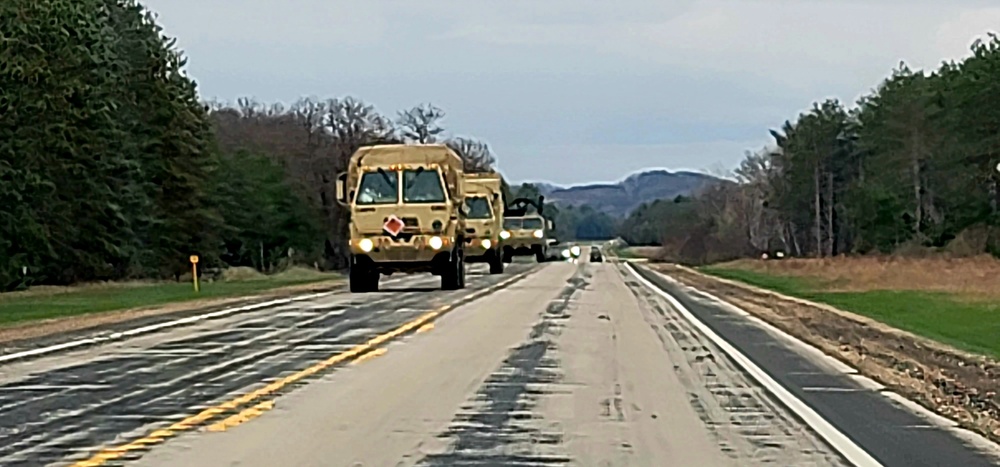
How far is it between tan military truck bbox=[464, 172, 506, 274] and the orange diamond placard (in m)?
16.2

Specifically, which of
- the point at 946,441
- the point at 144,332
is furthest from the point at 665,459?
the point at 144,332

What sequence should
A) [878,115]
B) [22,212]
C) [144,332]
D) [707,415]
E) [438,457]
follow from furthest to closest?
[878,115]
[22,212]
[144,332]
[707,415]
[438,457]

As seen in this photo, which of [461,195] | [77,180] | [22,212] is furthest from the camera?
[77,180]

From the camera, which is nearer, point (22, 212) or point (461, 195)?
point (461, 195)

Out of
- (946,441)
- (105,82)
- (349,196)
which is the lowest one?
(946,441)

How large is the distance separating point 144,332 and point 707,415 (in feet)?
A: 41.9

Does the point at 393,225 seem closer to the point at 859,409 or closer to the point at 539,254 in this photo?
the point at 859,409

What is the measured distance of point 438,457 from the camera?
35.2ft

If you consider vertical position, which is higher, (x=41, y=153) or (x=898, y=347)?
(x=41, y=153)

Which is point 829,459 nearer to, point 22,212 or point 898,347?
point 898,347

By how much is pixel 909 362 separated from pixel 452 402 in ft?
24.6

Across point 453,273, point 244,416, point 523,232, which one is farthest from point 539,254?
point 244,416

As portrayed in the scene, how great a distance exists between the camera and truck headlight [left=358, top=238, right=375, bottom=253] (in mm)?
36719

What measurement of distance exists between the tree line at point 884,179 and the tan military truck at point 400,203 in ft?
141
